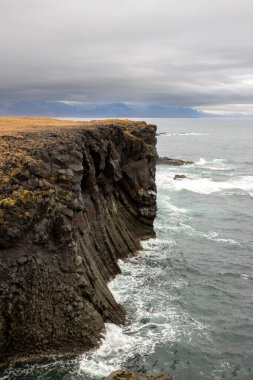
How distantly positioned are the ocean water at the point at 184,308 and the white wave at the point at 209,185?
2059 centimetres

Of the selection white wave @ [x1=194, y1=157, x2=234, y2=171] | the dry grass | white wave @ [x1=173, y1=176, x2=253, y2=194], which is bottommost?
white wave @ [x1=173, y1=176, x2=253, y2=194]

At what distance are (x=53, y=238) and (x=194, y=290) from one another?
16.3 m

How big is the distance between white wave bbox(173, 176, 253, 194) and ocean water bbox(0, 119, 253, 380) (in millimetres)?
20590

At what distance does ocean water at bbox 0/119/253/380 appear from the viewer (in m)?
25.1

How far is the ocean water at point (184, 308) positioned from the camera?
990 inches

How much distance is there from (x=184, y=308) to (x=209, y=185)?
59797 millimetres

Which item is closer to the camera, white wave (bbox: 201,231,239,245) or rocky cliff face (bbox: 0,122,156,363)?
rocky cliff face (bbox: 0,122,156,363)

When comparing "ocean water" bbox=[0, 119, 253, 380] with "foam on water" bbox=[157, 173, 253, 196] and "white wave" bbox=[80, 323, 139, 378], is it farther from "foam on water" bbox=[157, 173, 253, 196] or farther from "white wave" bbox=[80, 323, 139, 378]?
"foam on water" bbox=[157, 173, 253, 196]

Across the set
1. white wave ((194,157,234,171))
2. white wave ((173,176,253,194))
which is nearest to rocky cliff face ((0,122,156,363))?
white wave ((173,176,253,194))

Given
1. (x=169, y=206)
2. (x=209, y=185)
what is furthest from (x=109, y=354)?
(x=209, y=185)

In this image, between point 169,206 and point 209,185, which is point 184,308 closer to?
point 169,206

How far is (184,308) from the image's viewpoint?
33.2 meters

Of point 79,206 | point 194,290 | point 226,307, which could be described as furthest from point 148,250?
point 79,206

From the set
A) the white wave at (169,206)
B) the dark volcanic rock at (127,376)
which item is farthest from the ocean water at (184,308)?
the dark volcanic rock at (127,376)
